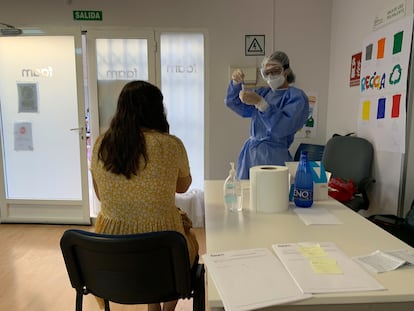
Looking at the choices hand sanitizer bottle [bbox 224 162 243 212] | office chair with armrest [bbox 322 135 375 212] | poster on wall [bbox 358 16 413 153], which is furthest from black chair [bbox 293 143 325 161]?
hand sanitizer bottle [bbox 224 162 243 212]

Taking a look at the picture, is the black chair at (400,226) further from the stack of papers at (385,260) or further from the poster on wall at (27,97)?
the poster on wall at (27,97)

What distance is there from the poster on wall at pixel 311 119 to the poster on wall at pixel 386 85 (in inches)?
27.4

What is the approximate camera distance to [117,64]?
3.31 m

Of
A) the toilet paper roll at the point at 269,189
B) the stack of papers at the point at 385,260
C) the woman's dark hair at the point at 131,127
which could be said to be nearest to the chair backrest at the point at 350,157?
the toilet paper roll at the point at 269,189

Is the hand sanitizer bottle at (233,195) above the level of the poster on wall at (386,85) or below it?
below

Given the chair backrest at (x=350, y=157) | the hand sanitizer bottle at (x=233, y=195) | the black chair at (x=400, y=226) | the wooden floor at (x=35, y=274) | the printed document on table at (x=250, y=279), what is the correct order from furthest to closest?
the chair backrest at (x=350, y=157) < the wooden floor at (x=35, y=274) < the black chair at (x=400, y=226) < the hand sanitizer bottle at (x=233, y=195) < the printed document on table at (x=250, y=279)

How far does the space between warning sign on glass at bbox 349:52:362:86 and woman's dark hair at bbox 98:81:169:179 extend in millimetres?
1991

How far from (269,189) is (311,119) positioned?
223 centimetres

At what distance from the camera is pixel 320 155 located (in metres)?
3.15

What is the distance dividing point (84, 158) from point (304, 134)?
2.24 meters

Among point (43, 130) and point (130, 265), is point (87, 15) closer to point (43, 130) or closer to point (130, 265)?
point (43, 130)

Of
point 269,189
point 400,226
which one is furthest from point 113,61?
point 400,226

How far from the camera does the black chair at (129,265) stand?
3.27 ft

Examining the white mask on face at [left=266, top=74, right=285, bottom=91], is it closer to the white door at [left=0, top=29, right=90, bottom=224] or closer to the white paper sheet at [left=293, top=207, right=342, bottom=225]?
the white paper sheet at [left=293, top=207, right=342, bottom=225]
